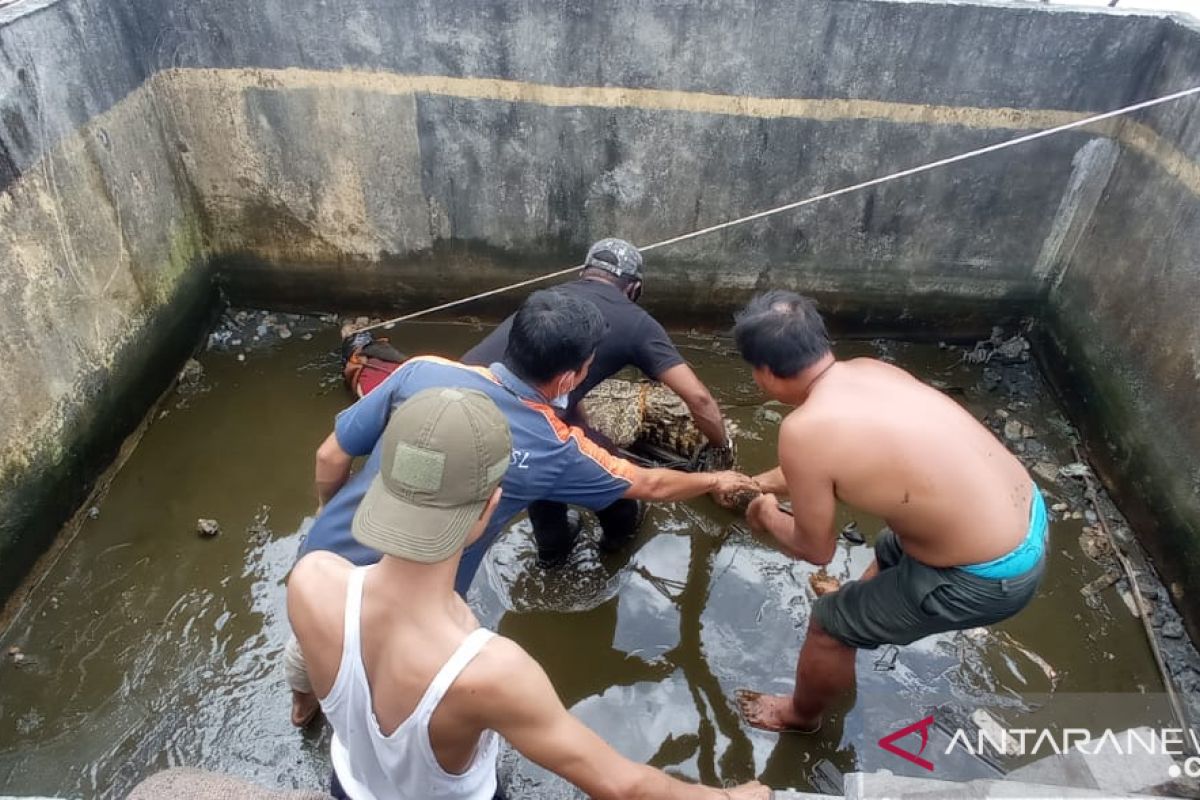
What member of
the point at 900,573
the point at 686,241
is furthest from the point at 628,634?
the point at 686,241

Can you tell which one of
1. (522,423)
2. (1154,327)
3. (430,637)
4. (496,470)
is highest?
(496,470)

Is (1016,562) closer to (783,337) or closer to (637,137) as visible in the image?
(783,337)

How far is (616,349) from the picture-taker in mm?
3270

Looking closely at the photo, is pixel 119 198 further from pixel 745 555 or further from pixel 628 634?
pixel 745 555

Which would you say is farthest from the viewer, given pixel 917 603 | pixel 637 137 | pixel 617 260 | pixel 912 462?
pixel 637 137

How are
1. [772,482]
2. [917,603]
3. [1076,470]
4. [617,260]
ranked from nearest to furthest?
[917,603], [772,482], [617,260], [1076,470]

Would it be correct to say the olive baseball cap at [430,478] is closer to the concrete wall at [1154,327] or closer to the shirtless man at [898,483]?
the shirtless man at [898,483]

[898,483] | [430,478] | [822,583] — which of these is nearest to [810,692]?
[822,583]

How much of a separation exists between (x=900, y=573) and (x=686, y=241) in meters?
3.23

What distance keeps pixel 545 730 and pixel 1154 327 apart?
14.8 feet

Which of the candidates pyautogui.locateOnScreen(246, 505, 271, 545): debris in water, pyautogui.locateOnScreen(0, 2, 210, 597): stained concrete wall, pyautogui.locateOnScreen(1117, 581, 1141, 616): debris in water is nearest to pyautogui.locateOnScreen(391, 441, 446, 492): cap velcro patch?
pyautogui.locateOnScreen(246, 505, 271, 545): debris in water

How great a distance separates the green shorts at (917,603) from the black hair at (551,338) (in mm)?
1371

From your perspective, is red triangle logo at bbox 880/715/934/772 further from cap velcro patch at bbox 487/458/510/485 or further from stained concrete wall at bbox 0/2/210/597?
stained concrete wall at bbox 0/2/210/597

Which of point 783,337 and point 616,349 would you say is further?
point 616,349
